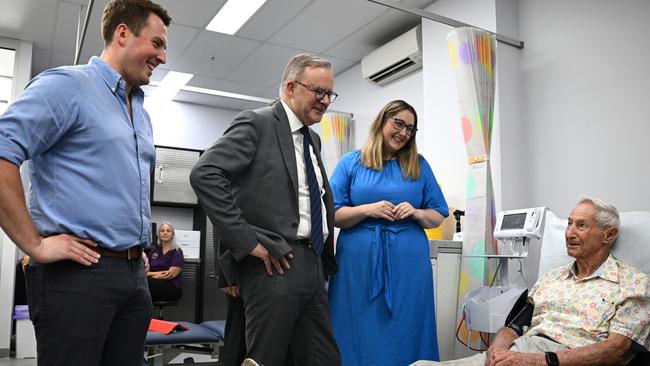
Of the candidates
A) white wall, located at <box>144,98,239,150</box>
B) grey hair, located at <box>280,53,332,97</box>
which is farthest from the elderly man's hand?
white wall, located at <box>144,98,239,150</box>

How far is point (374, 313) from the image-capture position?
2.18 metres

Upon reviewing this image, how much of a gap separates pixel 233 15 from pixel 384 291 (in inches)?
132

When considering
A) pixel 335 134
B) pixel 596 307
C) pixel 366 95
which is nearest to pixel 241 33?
pixel 335 134

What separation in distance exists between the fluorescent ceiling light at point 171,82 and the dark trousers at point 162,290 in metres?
2.21

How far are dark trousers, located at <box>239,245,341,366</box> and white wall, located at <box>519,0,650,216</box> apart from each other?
7.88 ft

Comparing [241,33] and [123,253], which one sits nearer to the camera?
[123,253]

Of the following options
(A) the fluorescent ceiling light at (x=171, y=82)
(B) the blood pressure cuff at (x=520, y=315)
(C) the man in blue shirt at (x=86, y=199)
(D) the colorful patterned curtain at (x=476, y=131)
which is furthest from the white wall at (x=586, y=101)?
(A) the fluorescent ceiling light at (x=171, y=82)

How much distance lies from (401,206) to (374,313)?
43cm

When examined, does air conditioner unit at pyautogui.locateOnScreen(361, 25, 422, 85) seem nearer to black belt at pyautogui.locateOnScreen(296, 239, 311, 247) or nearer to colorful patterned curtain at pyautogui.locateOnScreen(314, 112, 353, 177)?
colorful patterned curtain at pyautogui.locateOnScreen(314, 112, 353, 177)

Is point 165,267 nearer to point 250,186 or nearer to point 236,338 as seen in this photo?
point 236,338

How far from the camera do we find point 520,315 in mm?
2268

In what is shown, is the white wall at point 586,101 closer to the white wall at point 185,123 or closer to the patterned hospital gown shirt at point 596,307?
the patterned hospital gown shirt at point 596,307

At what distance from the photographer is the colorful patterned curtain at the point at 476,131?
3.28m

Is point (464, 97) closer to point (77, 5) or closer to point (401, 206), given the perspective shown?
point (401, 206)
